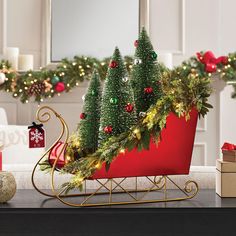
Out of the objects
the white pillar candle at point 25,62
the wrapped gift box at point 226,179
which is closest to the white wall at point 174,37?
the white pillar candle at point 25,62

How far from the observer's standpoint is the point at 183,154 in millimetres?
2051

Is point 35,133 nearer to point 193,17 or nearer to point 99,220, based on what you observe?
point 99,220

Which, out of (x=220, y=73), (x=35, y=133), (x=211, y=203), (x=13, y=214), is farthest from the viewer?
(x=220, y=73)

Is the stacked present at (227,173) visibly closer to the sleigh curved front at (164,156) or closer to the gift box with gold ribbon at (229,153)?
the gift box with gold ribbon at (229,153)

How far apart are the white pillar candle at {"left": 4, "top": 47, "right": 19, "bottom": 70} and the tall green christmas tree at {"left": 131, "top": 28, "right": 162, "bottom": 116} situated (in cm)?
376

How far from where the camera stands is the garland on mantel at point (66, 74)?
5.75 m

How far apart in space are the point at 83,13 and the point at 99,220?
4327mm

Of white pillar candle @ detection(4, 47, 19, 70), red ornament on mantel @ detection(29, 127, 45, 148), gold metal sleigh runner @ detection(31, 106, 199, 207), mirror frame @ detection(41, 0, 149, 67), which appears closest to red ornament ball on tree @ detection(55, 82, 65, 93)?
mirror frame @ detection(41, 0, 149, 67)

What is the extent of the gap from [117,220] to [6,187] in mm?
354

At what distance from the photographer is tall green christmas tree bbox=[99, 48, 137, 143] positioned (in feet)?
6.59

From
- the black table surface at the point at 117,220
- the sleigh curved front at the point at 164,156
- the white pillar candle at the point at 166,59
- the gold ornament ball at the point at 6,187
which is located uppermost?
the white pillar candle at the point at 166,59

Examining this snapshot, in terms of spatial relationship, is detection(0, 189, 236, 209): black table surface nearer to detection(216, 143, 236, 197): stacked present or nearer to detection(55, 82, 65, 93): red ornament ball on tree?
detection(216, 143, 236, 197): stacked present

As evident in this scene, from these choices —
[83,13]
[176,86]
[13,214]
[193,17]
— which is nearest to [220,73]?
[193,17]

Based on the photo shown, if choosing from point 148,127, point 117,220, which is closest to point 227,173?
point 148,127
